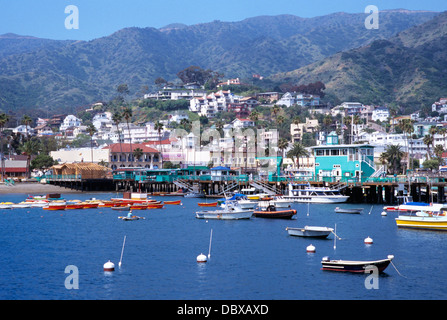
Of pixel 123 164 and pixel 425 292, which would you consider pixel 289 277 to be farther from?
pixel 123 164

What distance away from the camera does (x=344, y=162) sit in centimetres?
11431

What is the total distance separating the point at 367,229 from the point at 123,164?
4923 inches

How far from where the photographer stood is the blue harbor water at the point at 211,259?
4341 cm

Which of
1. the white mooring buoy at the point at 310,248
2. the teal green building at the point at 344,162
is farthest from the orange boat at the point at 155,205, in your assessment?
the white mooring buoy at the point at 310,248

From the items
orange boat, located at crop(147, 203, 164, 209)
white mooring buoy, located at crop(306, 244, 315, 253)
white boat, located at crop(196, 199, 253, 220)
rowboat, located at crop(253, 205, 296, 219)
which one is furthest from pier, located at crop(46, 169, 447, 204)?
white mooring buoy, located at crop(306, 244, 315, 253)

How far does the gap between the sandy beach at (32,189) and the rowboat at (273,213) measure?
77.0 meters

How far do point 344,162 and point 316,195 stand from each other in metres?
11.1

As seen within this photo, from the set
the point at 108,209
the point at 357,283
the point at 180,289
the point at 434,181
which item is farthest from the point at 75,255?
the point at 434,181

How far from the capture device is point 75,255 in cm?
5753

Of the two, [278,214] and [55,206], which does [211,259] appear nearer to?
[278,214]

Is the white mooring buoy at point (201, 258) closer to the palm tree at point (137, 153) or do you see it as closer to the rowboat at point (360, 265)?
the rowboat at point (360, 265)

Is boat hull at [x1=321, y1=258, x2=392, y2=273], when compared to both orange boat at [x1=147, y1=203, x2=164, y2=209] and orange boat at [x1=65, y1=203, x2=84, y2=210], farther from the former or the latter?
orange boat at [x1=65, y1=203, x2=84, y2=210]

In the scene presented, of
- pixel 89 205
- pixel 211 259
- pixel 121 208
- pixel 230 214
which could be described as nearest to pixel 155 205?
pixel 121 208

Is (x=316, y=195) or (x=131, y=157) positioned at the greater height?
(x=131, y=157)
